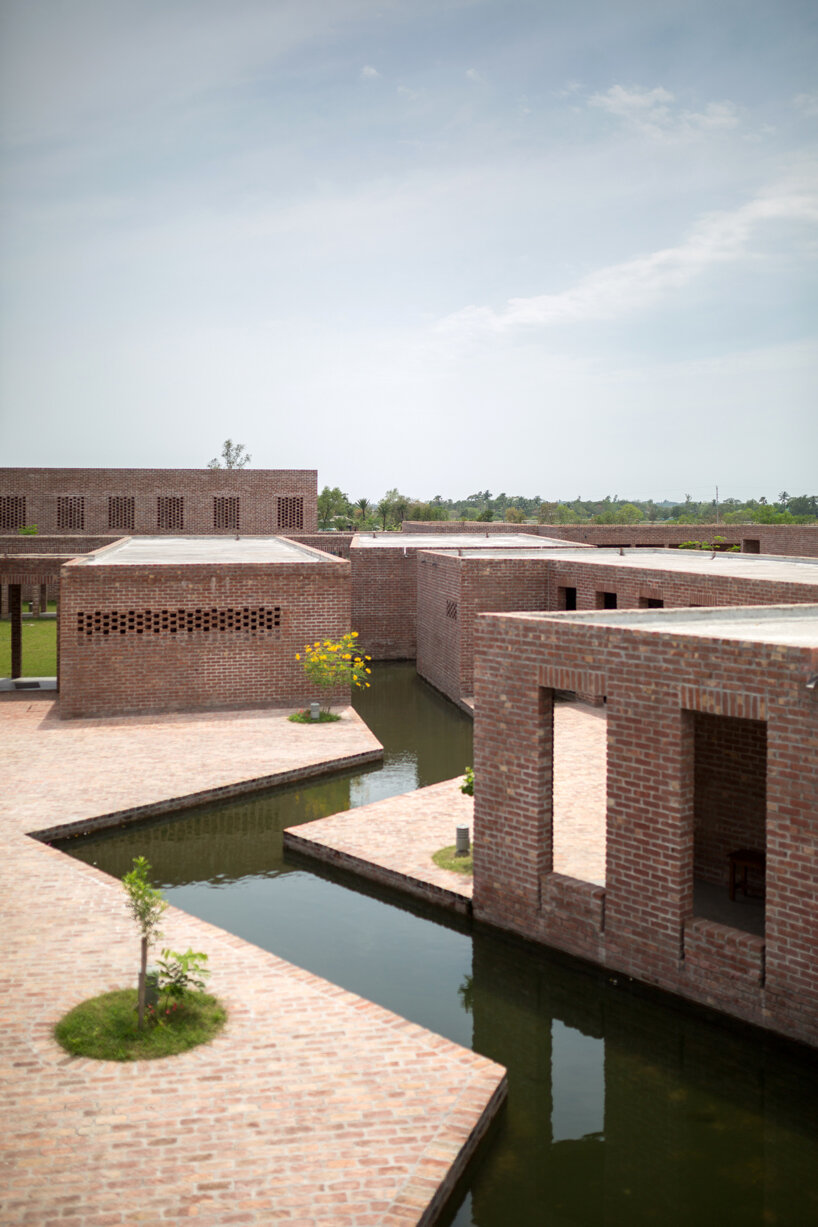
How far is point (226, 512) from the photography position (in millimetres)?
46312

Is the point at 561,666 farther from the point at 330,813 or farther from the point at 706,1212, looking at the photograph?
the point at 330,813

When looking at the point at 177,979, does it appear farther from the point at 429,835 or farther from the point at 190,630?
the point at 190,630

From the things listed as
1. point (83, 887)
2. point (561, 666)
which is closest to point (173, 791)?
point (83, 887)

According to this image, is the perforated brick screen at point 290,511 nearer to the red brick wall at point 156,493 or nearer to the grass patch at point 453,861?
the red brick wall at point 156,493

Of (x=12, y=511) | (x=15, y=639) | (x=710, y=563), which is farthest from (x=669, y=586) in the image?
(x=12, y=511)

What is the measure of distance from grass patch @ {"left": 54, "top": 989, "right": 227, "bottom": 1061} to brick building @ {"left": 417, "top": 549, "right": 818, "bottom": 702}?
11.4 meters

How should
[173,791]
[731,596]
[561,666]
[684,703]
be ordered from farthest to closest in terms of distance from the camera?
[731,596] → [173,791] → [561,666] → [684,703]

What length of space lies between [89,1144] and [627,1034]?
4.01 meters

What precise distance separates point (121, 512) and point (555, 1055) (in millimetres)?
41120

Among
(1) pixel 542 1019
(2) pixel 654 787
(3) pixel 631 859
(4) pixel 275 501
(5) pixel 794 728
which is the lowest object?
(1) pixel 542 1019

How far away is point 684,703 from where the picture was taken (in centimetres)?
766

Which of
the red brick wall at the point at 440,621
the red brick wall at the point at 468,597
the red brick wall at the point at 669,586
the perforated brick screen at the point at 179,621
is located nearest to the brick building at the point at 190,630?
the perforated brick screen at the point at 179,621

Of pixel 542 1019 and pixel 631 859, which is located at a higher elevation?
pixel 631 859

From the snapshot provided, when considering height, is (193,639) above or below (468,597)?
below
